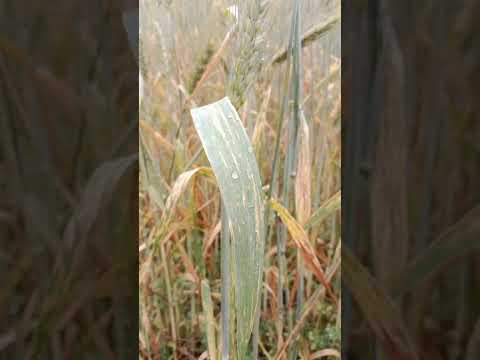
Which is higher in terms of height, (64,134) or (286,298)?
(64,134)

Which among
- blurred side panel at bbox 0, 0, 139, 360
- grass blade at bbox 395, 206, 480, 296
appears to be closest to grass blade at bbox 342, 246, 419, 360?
grass blade at bbox 395, 206, 480, 296

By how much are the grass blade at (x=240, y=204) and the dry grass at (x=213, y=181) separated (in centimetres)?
3

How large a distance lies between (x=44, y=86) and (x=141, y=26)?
0.11 m

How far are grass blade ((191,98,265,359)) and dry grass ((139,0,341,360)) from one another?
0.11 ft

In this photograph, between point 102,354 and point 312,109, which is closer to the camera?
point 102,354

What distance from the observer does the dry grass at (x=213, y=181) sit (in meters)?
0.45

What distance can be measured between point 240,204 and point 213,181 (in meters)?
0.05

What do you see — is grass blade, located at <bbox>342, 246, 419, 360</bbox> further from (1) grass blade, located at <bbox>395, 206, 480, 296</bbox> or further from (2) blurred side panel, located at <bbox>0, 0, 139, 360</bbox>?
(2) blurred side panel, located at <bbox>0, 0, 139, 360</bbox>

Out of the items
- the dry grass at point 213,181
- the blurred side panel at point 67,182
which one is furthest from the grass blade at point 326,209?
the blurred side panel at point 67,182

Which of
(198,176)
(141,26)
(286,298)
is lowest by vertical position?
(286,298)

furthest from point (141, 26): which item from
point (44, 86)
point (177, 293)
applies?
point (177, 293)

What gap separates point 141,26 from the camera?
0.44 m

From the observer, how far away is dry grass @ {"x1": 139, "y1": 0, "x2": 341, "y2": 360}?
446 millimetres

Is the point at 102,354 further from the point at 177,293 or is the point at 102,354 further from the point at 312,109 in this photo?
the point at 312,109
